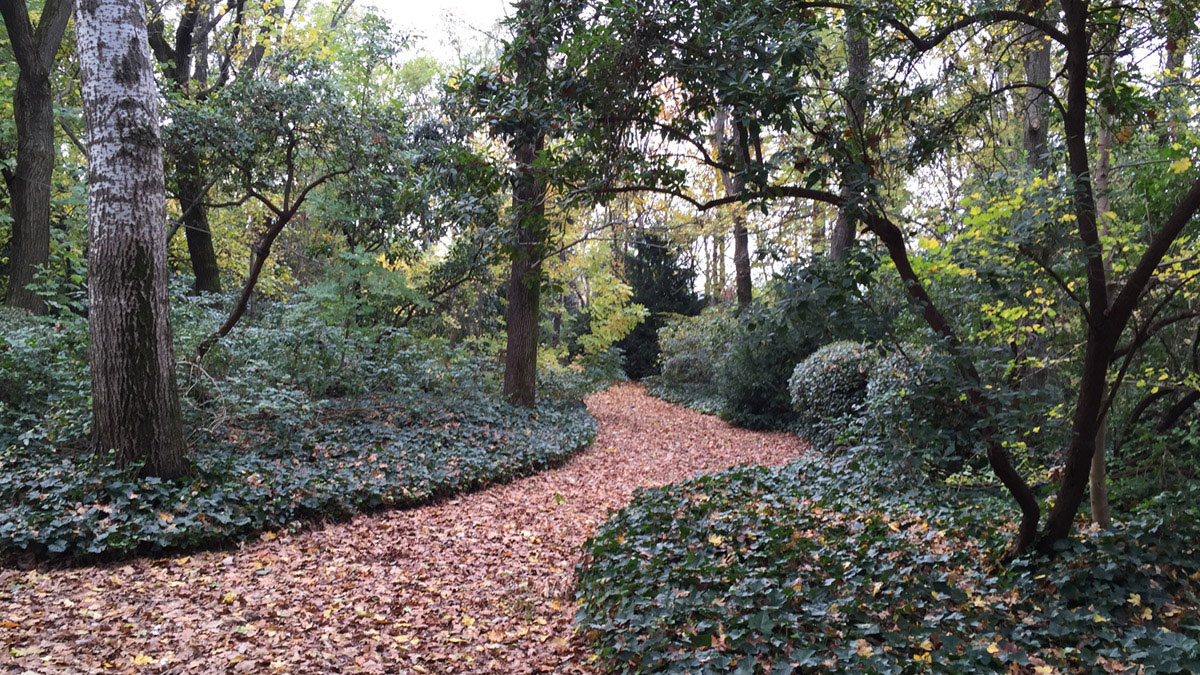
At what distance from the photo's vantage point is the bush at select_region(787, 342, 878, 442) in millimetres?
9766

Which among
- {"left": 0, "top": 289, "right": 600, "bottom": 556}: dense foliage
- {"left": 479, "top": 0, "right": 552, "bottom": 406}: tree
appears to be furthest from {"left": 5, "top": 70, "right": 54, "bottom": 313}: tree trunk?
{"left": 479, "top": 0, "right": 552, "bottom": 406}: tree

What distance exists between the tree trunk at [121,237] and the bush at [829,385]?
8.04 m

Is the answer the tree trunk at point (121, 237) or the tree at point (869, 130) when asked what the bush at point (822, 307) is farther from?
the tree trunk at point (121, 237)

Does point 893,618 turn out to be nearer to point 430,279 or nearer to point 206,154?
point 206,154

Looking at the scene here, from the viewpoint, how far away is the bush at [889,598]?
115 inches

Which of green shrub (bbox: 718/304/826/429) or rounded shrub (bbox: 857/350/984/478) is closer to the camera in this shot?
rounded shrub (bbox: 857/350/984/478)

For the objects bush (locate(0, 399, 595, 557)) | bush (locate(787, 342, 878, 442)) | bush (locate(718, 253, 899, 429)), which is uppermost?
bush (locate(718, 253, 899, 429))

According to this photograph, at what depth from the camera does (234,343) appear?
26.7 ft

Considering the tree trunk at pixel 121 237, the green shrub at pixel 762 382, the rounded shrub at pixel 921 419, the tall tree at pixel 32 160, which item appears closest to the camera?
the rounded shrub at pixel 921 419

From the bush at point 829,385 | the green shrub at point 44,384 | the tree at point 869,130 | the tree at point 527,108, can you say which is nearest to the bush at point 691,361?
the bush at point 829,385

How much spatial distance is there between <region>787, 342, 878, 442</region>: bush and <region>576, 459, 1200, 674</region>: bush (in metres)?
4.87

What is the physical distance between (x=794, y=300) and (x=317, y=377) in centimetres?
694

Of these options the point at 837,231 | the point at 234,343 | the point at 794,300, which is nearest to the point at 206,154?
the point at 234,343

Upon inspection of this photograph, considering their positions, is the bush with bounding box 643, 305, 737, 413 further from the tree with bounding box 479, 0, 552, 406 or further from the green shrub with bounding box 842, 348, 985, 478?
the tree with bounding box 479, 0, 552, 406
